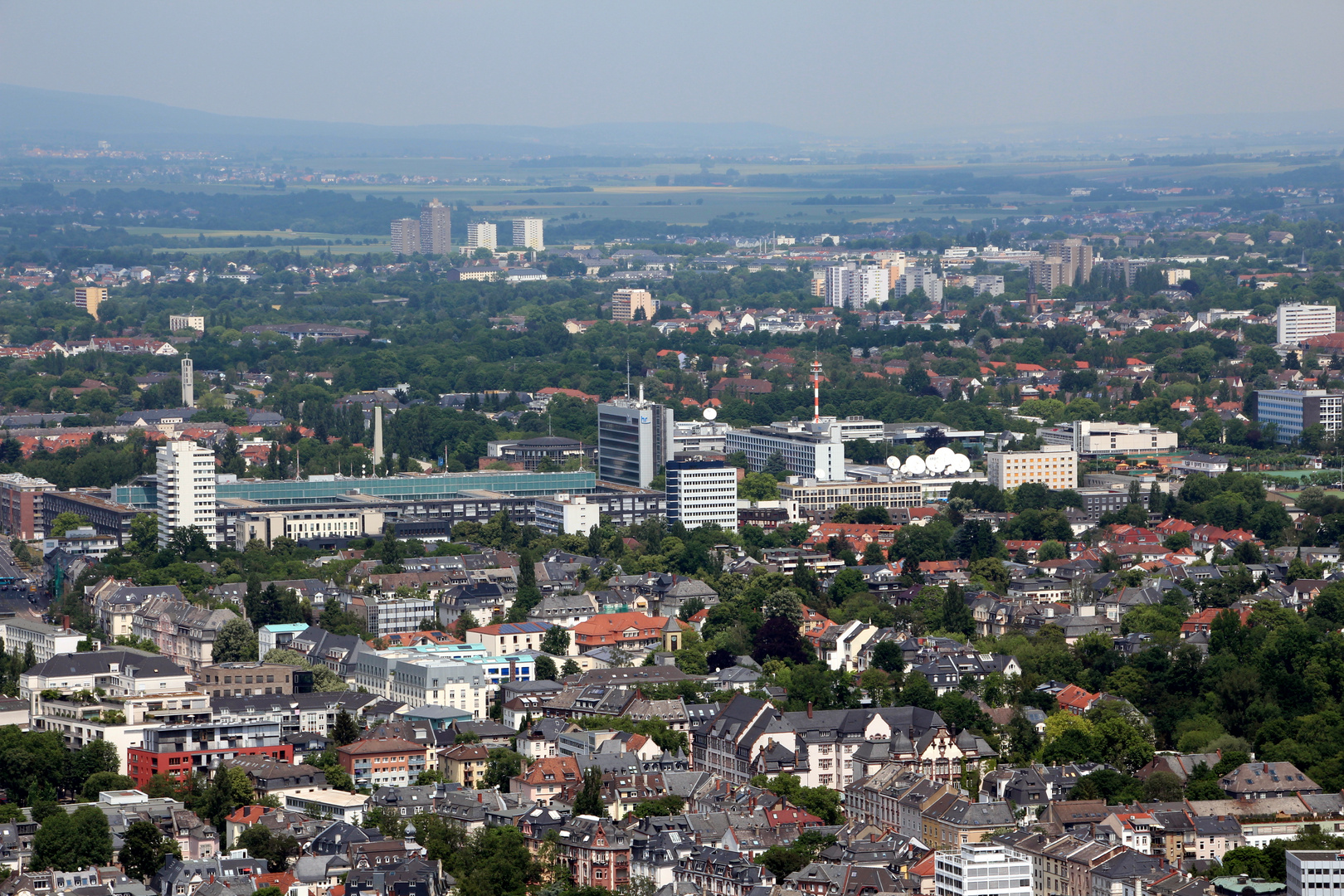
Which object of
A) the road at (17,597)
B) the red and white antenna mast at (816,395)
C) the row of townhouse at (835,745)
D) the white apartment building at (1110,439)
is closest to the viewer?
the row of townhouse at (835,745)

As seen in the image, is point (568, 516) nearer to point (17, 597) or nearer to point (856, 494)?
point (856, 494)

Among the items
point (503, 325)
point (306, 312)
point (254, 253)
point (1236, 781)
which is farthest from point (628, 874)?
point (254, 253)

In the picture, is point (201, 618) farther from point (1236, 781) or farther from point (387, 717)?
point (1236, 781)

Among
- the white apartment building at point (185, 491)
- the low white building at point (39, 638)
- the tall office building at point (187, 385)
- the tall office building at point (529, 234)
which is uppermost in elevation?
the white apartment building at point (185, 491)

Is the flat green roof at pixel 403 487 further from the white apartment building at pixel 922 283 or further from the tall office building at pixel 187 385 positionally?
the white apartment building at pixel 922 283

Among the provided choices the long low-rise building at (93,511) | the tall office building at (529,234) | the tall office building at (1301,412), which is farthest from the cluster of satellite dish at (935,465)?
the tall office building at (529,234)

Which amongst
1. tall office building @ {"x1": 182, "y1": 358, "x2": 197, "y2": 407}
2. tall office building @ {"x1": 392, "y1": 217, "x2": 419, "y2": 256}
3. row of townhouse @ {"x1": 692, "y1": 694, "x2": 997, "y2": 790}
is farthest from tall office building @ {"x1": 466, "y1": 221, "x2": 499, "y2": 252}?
row of townhouse @ {"x1": 692, "y1": 694, "x2": 997, "y2": 790}

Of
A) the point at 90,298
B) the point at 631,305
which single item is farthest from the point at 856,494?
the point at 90,298

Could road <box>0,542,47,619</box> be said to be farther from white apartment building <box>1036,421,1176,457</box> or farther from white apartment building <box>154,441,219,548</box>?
white apartment building <box>1036,421,1176,457</box>
